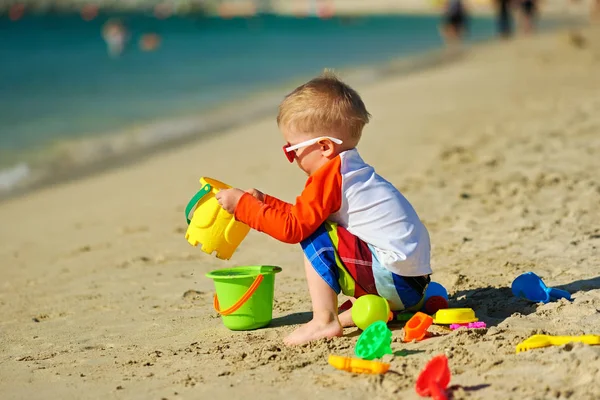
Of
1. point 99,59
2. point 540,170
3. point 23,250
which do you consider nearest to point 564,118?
point 540,170

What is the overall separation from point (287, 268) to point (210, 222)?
3.83 feet

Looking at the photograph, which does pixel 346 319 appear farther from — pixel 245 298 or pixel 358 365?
pixel 358 365

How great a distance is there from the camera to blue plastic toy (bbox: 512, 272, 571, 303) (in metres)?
3.33

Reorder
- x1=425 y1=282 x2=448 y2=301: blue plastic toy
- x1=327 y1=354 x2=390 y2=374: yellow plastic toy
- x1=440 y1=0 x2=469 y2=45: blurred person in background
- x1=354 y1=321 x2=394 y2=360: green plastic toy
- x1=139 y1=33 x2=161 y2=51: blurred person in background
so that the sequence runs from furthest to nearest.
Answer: x1=139 y1=33 x2=161 y2=51: blurred person in background → x1=440 y1=0 x2=469 y2=45: blurred person in background → x1=425 y1=282 x2=448 y2=301: blue plastic toy → x1=354 y1=321 x2=394 y2=360: green plastic toy → x1=327 y1=354 x2=390 y2=374: yellow plastic toy

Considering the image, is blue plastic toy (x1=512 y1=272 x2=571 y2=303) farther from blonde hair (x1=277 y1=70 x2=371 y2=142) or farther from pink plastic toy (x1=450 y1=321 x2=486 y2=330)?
blonde hair (x1=277 y1=70 x2=371 y2=142)

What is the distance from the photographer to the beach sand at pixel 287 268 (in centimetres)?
274

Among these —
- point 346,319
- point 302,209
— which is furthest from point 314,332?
point 302,209

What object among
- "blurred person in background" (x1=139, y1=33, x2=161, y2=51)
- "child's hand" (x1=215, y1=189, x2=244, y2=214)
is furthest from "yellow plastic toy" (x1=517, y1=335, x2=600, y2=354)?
"blurred person in background" (x1=139, y1=33, x2=161, y2=51)

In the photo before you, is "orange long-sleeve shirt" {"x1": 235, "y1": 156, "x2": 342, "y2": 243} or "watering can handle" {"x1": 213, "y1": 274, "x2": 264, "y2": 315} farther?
"watering can handle" {"x1": 213, "y1": 274, "x2": 264, "y2": 315}

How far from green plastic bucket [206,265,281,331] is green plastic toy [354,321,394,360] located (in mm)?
633

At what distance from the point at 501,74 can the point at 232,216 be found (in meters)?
9.92

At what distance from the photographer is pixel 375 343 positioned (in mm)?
2842

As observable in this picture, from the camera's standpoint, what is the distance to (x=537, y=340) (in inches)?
109

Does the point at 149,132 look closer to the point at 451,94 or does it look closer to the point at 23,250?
the point at 451,94
